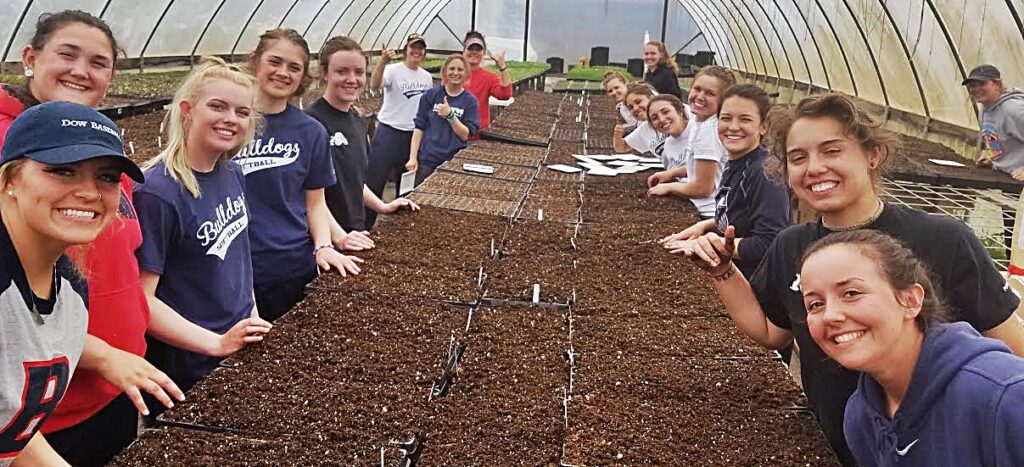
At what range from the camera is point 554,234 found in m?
4.12

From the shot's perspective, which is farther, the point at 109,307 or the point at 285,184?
the point at 285,184

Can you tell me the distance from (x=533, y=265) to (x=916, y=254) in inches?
70.9

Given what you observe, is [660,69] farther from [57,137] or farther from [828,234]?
[57,137]

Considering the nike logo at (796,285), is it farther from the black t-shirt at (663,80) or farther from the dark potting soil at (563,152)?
the black t-shirt at (663,80)

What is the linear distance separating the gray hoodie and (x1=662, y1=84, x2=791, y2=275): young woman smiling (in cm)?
413

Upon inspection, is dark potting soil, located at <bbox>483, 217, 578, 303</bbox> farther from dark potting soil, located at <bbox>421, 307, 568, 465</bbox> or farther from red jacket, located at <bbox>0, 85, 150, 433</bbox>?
red jacket, located at <bbox>0, 85, 150, 433</bbox>

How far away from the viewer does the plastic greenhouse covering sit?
8.27 m

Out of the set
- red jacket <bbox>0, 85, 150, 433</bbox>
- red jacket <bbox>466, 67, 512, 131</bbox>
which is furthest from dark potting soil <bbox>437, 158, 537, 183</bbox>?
red jacket <bbox>0, 85, 150, 433</bbox>

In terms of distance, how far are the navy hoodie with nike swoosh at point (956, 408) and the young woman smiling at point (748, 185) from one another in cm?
150

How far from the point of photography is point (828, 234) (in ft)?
6.45

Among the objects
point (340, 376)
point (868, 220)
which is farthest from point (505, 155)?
point (868, 220)

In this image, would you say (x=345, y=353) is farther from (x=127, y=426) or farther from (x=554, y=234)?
(x=554, y=234)

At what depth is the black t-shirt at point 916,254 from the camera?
77.4 inches

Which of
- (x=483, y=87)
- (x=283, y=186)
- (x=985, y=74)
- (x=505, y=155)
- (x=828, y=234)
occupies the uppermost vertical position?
(x=985, y=74)
